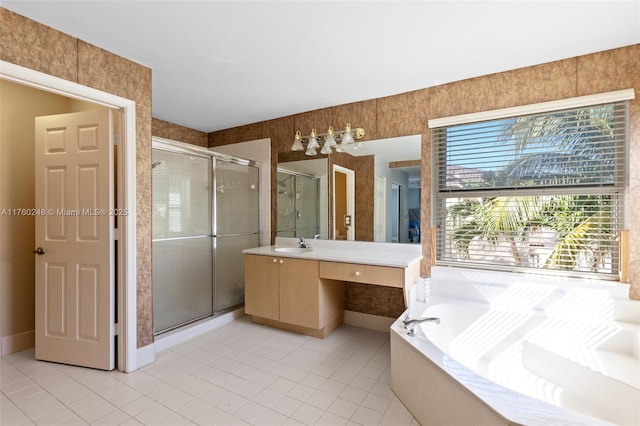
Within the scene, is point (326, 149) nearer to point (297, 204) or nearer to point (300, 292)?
point (297, 204)

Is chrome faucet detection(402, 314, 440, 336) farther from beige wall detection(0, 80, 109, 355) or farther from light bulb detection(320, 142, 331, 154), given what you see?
beige wall detection(0, 80, 109, 355)

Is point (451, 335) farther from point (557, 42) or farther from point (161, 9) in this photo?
point (161, 9)

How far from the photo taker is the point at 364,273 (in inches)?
95.3

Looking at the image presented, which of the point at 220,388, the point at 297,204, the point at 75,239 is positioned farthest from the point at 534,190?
the point at 75,239

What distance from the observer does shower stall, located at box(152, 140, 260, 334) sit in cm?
275

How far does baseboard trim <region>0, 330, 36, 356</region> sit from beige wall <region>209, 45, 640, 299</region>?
111 inches

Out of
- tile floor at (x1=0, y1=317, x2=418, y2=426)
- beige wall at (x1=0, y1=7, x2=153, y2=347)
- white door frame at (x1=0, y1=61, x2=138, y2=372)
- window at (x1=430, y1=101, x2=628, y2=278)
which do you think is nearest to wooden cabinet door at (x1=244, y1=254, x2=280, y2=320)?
tile floor at (x1=0, y1=317, x2=418, y2=426)

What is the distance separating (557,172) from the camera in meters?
2.23

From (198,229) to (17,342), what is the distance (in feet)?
5.47

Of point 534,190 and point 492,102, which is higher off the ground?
point 492,102

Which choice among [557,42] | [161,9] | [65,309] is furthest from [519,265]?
[65,309]

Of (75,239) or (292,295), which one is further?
(292,295)

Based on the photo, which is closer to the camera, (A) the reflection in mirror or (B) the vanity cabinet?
(B) the vanity cabinet

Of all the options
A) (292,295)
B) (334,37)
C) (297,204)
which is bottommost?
(292,295)
